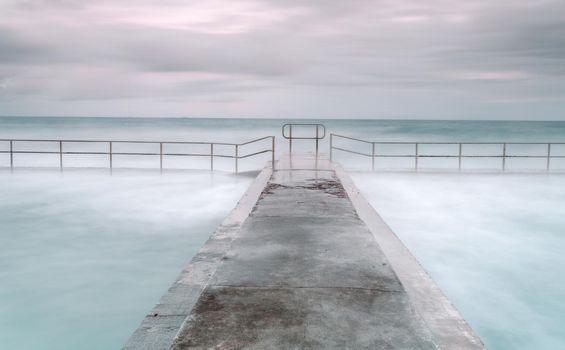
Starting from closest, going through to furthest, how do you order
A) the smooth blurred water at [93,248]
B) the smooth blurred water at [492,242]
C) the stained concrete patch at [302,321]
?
the stained concrete patch at [302,321], the smooth blurred water at [93,248], the smooth blurred water at [492,242]

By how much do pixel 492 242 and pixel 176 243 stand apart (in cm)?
460

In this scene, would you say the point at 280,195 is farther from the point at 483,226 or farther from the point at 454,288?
the point at 483,226

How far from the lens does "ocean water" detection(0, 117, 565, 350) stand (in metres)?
4.88

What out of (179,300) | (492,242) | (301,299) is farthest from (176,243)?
(301,299)

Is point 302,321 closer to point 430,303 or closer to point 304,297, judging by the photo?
point 304,297

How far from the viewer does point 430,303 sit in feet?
10.4

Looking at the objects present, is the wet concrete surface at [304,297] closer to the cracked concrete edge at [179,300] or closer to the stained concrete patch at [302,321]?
the stained concrete patch at [302,321]

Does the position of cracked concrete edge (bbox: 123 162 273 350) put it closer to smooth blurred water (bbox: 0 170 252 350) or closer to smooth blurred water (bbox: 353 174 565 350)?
smooth blurred water (bbox: 0 170 252 350)

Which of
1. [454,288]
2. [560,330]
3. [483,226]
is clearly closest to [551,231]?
[483,226]

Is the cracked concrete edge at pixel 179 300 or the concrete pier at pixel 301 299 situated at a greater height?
the concrete pier at pixel 301 299

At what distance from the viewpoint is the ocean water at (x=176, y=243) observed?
4875 millimetres

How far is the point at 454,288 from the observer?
5789mm

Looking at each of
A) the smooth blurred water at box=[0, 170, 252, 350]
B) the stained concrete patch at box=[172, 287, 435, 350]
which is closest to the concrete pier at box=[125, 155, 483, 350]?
the stained concrete patch at box=[172, 287, 435, 350]

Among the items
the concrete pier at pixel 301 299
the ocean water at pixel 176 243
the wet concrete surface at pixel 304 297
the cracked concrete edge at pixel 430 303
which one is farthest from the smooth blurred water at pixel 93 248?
the cracked concrete edge at pixel 430 303
